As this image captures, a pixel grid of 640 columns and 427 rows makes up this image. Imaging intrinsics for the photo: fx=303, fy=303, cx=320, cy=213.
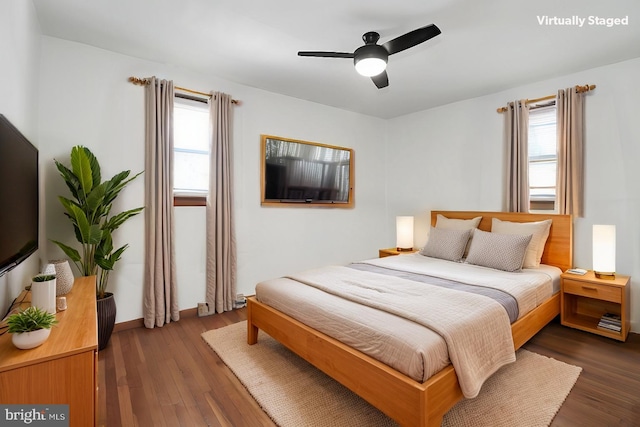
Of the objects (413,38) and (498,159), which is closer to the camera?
(413,38)

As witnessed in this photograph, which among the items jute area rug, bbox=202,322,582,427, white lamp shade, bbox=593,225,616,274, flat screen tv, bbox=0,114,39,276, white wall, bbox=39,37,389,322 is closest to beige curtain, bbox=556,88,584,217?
white lamp shade, bbox=593,225,616,274

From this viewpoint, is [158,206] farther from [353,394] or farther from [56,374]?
[353,394]

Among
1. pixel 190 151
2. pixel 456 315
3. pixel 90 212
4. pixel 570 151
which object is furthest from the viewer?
pixel 190 151

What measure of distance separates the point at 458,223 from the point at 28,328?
4.02m

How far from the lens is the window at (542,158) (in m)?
3.46

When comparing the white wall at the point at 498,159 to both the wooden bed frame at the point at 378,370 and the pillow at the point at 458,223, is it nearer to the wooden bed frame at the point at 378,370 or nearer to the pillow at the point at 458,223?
the pillow at the point at 458,223

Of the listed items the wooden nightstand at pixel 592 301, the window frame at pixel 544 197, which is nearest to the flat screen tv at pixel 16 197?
the wooden nightstand at pixel 592 301

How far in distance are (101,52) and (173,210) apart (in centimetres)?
159

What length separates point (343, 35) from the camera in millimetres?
2559

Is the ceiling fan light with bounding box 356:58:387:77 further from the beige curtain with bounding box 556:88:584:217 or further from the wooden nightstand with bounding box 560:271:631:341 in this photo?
the wooden nightstand with bounding box 560:271:631:341

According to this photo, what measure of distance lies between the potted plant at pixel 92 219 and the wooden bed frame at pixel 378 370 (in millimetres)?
1205

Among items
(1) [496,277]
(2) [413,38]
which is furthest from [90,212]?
(1) [496,277]

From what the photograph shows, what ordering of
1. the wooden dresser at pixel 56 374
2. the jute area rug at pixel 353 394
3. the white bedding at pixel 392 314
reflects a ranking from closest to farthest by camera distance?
the wooden dresser at pixel 56 374 < the white bedding at pixel 392 314 < the jute area rug at pixel 353 394

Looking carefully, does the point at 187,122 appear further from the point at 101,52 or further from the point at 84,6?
the point at 84,6
